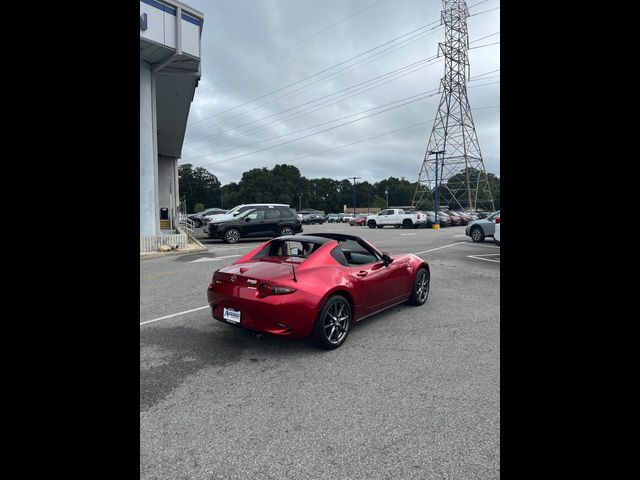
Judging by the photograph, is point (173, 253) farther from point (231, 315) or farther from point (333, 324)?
point (333, 324)

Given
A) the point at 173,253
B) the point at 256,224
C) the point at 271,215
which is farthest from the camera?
the point at 271,215

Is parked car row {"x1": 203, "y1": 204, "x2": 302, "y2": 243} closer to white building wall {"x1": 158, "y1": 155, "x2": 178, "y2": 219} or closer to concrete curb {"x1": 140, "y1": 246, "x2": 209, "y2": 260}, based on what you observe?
concrete curb {"x1": 140, "y1": 246, "x2": 209, "y2": 260}

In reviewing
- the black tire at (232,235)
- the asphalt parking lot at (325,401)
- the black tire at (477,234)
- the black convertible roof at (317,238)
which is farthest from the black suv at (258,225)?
the black convertible roof at (317,238)

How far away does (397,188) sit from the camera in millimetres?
113938

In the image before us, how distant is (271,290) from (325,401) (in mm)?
1334

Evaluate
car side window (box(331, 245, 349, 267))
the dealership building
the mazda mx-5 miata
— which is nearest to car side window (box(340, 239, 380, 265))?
the mazda mx-5 miata

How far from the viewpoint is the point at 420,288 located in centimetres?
605

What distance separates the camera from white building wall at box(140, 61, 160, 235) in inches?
543

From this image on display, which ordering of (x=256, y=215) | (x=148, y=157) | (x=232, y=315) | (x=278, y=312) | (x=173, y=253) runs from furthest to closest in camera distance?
(x=256, y=215), (x=148, y=157), (x=173, y=253), (x=232, y=315), (x=278, y=312)

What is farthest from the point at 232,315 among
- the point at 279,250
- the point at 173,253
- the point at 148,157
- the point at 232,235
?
the point at 232,235

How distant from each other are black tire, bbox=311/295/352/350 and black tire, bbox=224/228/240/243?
511 inches
